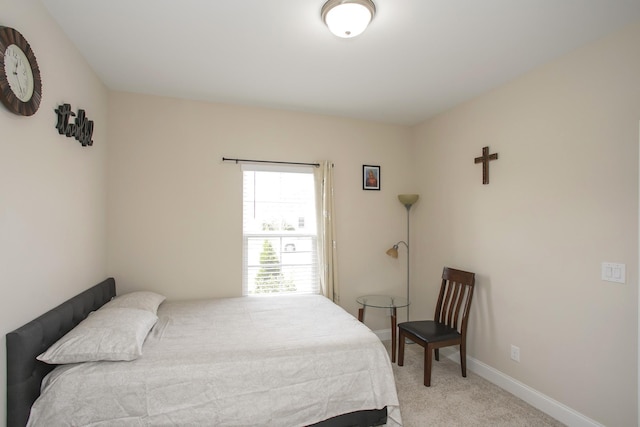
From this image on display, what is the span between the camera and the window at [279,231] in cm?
344

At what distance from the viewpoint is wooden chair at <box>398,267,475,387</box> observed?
9.10ft

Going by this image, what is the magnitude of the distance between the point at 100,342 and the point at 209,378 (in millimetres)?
632

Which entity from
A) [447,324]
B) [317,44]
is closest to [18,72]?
[317,44]

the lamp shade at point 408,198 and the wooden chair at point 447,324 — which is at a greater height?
the lamp shade at point 408,198

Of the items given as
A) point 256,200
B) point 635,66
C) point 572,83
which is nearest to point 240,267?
point 256,200

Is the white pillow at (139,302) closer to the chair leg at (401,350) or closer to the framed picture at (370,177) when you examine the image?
the chair leg at (401,350)

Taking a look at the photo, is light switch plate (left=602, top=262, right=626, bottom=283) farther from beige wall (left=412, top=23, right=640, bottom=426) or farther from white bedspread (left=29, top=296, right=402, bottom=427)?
white bedspread (left=29, top=296, right=402, bottom=427)

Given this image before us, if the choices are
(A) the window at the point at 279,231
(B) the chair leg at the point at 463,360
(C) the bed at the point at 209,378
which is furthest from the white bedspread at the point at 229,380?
(B) the chair leg at the point at 463,360

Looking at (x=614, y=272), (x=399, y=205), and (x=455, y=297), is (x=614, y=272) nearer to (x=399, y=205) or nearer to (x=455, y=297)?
(x=455, y=297)

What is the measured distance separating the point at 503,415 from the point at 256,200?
2.83 metres

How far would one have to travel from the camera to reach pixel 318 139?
3.66 metres

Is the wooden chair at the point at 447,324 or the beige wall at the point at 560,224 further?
the wooden chair at the point at 447,324

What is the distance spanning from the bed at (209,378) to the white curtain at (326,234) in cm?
105

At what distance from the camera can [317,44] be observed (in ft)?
7.20
